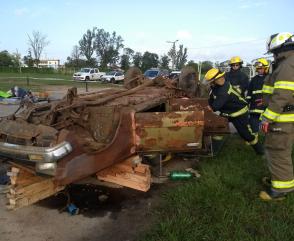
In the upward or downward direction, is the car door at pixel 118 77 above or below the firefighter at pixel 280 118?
below

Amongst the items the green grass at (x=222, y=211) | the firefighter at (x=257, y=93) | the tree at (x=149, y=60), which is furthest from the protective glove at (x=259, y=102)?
the tree at (x=149, y=60)

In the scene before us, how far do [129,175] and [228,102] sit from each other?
1.94m

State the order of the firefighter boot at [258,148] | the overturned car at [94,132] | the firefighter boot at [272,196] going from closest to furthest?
the overturned car at [94,132]
the firefighter boot at [272,196]
the firefighter boot at [258,148]

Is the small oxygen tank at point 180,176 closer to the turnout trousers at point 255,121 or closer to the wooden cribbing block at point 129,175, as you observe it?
the wooden cribbing block at point 129,175

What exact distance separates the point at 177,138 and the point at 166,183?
74 centimetres

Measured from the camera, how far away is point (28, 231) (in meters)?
3.47

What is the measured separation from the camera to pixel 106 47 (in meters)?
78.1

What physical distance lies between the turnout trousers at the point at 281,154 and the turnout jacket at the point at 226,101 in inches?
48.1

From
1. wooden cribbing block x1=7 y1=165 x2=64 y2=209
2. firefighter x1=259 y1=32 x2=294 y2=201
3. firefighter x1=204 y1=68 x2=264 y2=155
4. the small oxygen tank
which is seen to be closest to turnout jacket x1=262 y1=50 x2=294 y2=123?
firefighter x1=259 y1=32 x2=294 y2=201

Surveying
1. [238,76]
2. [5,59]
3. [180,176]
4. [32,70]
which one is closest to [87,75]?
[32,70]

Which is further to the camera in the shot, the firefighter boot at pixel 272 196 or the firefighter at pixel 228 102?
the firefighter at pixel 228 102

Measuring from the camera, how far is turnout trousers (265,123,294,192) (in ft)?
12.4

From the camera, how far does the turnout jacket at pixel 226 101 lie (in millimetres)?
5008

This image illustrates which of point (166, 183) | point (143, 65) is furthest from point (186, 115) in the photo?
point (143, 65)
